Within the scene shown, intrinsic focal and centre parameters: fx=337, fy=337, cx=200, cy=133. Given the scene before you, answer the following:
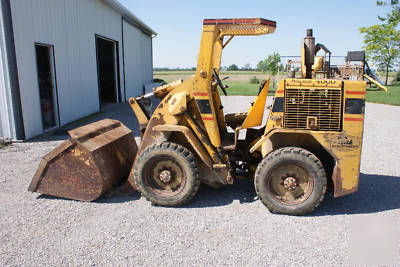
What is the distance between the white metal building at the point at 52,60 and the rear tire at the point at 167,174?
219 inches

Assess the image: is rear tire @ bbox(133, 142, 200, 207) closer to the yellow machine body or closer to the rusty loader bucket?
the rusty loader bucket

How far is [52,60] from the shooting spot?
10.8 meters

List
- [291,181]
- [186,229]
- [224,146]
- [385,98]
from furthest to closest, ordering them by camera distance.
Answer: [385,98], [224,146], [291,181], [186,229]

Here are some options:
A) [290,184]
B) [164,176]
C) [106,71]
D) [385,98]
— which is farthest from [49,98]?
[385,98]

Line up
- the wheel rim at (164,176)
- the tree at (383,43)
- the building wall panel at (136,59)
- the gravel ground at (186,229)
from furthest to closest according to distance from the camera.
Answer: the tree at (383,43) → the building wall panel at (136,59) → the wheel rim at (164,176) → the gravel ground at (186,229)

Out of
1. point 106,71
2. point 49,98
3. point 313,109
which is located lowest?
point 49,98

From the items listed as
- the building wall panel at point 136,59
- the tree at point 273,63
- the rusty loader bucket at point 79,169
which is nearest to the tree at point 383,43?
the tree at point 273,63

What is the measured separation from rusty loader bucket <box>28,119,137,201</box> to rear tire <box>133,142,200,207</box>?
0.54m

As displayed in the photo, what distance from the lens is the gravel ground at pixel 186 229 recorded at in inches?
144

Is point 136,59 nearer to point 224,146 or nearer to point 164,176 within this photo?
point 224,146

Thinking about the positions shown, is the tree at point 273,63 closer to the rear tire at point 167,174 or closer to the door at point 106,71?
the door at point 106,71

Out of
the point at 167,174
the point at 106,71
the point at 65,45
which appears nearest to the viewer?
the point at 167,174

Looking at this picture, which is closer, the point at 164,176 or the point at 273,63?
the point at 164,176

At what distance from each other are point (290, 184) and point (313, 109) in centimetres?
107
